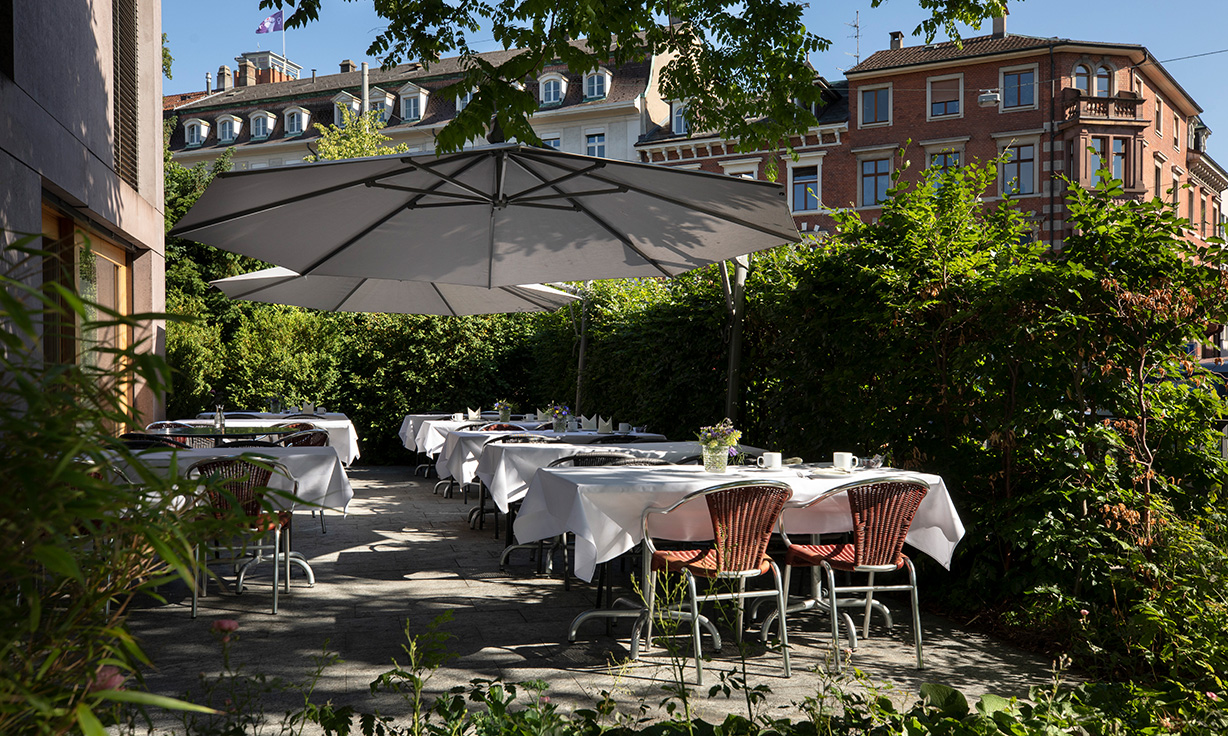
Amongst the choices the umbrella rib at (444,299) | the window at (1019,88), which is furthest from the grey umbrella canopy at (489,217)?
the window at (1019,88)

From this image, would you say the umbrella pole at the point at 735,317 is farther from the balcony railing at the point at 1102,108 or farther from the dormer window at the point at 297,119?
the dormer window at the point at 297,119

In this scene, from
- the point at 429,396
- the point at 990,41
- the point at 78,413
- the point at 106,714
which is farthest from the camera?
the point at 990,41

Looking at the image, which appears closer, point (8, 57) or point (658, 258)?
point (8, 57)

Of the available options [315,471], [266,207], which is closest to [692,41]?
[266,207]

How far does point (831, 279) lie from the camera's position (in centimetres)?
594

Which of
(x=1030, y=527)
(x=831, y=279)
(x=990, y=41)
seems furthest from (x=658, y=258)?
(x=990, y=41)

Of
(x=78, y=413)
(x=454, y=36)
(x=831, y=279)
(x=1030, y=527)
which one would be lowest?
(x=1030, y=527)

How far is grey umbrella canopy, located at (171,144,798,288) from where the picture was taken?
15.6ft

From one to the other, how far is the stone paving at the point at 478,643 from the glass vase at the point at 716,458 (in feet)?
3.18

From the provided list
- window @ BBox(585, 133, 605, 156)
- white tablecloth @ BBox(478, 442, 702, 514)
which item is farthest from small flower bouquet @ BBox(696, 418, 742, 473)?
window @ BBox(585, 133, 605, 156)

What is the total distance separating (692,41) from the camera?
8125 mm

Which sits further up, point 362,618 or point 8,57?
point 8,57

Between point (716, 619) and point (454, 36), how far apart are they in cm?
517

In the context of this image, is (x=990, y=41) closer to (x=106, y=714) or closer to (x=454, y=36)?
(x=454, y=36)
